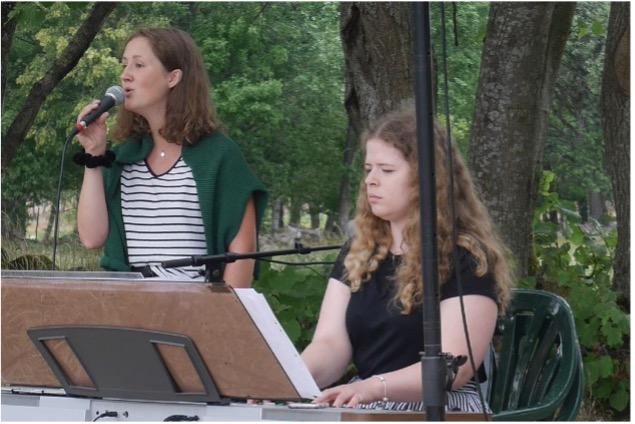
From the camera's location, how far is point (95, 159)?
269 cm

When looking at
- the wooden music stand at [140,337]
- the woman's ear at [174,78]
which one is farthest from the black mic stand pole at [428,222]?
the woman's ear at [174,78]

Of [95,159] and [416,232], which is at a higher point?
[95,159]

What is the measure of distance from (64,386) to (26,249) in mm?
7682

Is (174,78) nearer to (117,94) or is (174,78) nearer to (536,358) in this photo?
(117,94)

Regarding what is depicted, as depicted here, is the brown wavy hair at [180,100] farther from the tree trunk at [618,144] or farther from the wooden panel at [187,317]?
the tree trunk at [618,144]

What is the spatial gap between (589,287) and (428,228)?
3263mm

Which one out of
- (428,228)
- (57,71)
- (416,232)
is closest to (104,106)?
(416,232)

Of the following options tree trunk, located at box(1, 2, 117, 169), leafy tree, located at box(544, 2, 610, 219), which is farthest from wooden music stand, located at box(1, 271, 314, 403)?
leafy tree, located at box(544, 2, 610, 219)

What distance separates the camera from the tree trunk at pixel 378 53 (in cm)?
413

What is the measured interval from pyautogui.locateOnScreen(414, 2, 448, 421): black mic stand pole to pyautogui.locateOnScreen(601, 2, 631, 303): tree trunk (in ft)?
10.5

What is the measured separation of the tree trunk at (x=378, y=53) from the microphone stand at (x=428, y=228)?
2500mm

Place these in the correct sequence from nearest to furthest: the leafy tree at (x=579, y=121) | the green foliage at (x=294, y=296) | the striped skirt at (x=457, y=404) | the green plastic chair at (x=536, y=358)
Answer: the striped skirt at (x=457, y=404) → the green plastic chair at (x=536, y=358) → the green foliage at (x=294, y=296) → the leafy tree at (x=579, y=121)

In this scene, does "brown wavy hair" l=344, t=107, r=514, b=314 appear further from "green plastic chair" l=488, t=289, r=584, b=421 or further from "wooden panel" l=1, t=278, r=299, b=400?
"wooden panel" l=1, t=278, r=299, b=400

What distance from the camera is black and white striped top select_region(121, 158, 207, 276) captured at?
2648 millimetres
